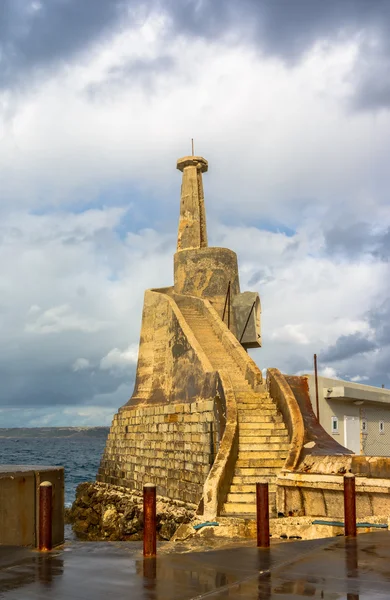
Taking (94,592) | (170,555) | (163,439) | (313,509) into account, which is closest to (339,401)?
(163,439)

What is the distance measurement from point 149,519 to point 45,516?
103 centimetres

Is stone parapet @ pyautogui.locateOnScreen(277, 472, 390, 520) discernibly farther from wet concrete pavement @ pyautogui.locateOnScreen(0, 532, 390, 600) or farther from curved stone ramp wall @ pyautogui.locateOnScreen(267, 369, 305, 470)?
wet concrete pavement @ pyautogui.locateOnScreen(0, 532, 390, 600)

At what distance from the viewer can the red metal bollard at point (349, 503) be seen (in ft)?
26.3

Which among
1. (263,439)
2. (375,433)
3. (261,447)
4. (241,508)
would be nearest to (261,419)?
(263,439)

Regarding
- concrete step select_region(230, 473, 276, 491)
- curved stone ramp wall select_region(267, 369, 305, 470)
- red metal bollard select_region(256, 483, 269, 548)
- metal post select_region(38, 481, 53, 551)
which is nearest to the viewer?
metal post select_region(38, 481, 53, 551)

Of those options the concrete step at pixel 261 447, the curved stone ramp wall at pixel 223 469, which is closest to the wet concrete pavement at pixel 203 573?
the curved stone ramp wall at pixel 223 469

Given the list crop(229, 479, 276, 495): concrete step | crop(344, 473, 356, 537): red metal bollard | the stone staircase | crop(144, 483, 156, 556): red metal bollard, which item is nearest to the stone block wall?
the stone staircase

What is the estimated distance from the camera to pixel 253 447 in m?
14.2

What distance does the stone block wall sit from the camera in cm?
1535

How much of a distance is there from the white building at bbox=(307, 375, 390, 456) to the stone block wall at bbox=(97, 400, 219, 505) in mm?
5624

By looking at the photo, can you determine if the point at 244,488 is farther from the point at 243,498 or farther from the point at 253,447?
the point at 253,447

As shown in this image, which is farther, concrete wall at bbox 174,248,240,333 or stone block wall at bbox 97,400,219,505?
concrete wall at bbox 174,248,240,333

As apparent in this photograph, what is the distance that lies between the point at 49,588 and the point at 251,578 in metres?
1.73

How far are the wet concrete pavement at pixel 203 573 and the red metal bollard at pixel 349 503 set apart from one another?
53 centimetres
